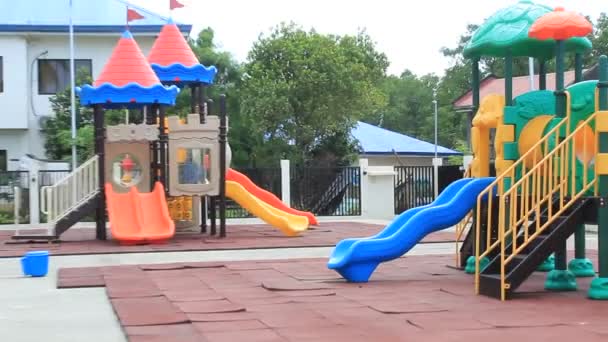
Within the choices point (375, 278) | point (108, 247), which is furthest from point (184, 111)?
point (375, 278)

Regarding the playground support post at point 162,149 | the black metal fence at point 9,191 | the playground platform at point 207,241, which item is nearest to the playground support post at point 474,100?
the playground platform at point 207,241

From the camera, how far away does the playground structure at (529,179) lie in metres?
9.62

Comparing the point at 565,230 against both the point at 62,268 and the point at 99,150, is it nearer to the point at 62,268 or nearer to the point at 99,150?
the point at 62,268

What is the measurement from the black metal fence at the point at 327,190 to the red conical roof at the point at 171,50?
7556 mm

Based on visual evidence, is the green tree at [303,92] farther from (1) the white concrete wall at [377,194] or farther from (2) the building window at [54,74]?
(2) the building window at [54,74]

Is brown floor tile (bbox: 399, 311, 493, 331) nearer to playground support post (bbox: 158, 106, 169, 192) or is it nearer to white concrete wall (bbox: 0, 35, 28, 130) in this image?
playground support post (bbox: 158, 106, 169, 192)

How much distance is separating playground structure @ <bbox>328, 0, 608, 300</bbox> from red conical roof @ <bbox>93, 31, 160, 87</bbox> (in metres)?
8.92

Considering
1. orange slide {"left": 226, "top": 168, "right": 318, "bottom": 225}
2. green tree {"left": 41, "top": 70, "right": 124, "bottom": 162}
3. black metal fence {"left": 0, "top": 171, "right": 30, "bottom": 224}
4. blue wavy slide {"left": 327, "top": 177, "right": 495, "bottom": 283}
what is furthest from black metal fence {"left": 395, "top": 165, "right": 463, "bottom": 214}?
blue wavy slide {"left": 327, "top": 177, "right": 495, "bottom": 283}

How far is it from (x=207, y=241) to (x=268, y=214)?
2.12 m

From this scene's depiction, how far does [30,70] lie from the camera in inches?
1244

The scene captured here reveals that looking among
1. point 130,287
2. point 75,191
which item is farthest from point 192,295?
point 75,191

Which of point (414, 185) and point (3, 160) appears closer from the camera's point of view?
point (414, 185)

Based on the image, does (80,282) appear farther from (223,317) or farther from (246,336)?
(246,336)

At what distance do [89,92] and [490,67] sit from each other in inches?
1681
